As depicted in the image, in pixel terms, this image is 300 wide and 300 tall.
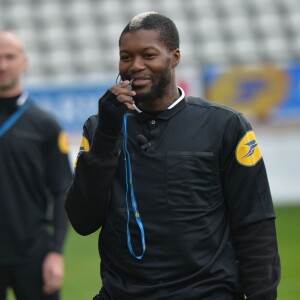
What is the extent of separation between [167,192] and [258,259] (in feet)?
1.31

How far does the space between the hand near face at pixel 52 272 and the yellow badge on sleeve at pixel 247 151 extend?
1.98 metres

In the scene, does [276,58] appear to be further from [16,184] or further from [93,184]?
[93,184]

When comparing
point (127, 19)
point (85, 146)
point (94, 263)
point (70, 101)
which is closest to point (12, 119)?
point (85, 146)

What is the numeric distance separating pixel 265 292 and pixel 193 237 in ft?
1.03

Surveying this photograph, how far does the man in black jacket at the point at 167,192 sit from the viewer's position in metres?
3.02

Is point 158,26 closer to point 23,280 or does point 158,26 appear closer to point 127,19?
point 23,280

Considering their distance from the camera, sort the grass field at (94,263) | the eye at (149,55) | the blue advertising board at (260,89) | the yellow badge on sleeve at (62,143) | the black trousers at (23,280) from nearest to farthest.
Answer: the eye at (149,55)
the black trousers at (23,280)
the yellow badge on sleeve at (62,143)
the grass field at (94,263)
the blue advertising board at (260,89)

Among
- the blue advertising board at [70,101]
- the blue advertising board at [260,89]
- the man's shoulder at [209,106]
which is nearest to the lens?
the man's shoulder at [209,106]

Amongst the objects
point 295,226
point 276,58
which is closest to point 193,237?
point 295,226

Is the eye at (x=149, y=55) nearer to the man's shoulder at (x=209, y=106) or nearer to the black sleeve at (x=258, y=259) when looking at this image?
the man's shoulder at (x=209, y=106)

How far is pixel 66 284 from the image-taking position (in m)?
8.41

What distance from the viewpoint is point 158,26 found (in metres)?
3.09

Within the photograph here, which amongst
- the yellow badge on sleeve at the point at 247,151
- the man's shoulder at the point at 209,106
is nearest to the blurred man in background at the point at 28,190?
the man's shoulder at the point at 209,106

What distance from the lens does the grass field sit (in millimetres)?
7828
